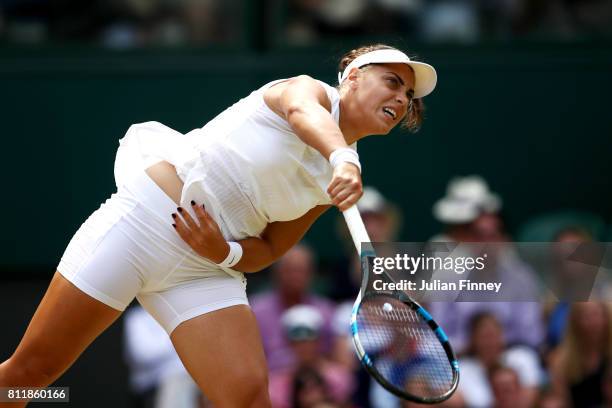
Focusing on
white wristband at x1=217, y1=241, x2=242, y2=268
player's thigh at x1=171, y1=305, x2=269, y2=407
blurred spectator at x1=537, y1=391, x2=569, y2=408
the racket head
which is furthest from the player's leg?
blurred spectator at x1=537, y1=391, x2=569, y2=408

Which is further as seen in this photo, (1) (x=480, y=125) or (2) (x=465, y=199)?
(1) (x=480, y=125)

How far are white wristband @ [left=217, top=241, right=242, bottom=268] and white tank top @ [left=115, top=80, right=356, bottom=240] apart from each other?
0.07m

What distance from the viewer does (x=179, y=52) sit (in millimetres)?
7770

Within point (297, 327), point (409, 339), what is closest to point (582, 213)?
point (297, 327)

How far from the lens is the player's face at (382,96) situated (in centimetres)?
391

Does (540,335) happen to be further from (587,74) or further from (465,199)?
(587,74)

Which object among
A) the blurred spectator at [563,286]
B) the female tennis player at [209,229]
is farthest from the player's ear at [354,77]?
the blurred spectator at [563,286]

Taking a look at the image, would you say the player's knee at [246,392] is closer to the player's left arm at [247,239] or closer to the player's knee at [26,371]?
the player's left arm at [247,239]

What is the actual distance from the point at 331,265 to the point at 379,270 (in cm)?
374

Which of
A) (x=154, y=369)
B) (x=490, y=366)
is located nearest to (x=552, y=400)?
(x=490, y=366)

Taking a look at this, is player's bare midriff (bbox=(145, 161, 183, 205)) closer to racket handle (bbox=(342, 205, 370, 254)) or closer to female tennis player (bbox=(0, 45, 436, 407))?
female tennis player (bbox=(0, 45, 436, 407))

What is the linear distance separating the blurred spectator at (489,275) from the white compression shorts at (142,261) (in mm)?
1364

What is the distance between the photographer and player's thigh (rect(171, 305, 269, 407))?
13.0 ft

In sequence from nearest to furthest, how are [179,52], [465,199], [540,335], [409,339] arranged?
[409,339]
[540,335]
[465,199]
[179,52]
